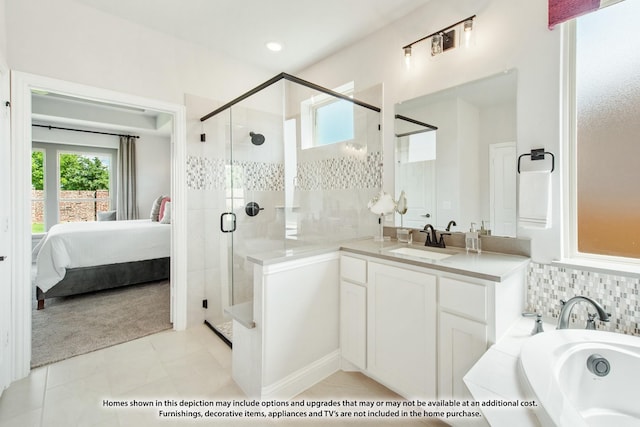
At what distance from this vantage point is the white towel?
5.16ft

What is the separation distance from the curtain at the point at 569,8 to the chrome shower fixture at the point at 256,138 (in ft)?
6.77

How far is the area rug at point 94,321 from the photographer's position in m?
2.29

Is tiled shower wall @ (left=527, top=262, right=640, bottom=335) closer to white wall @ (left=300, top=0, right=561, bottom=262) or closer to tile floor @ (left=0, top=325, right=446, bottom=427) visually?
white wall @ (left=300, top=0, right=561, bottom=262)

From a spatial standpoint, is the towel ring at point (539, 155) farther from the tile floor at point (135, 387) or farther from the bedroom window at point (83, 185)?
the bedroom window at point (83, 185)

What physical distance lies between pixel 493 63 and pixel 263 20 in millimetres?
1768

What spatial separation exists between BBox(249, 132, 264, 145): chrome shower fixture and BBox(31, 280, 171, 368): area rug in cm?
190

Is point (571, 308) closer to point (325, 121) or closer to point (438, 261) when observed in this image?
point (438, 261)

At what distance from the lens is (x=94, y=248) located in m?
3.44

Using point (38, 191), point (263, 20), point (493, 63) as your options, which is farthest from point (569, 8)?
point (38, 191)

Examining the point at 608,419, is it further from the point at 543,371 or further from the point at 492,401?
the point at 492,401

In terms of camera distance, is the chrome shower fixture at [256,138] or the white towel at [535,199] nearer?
the white towel at [535,199]

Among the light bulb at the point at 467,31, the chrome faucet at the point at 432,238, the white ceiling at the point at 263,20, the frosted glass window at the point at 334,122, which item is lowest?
the chrome faucet at the point at 432,238

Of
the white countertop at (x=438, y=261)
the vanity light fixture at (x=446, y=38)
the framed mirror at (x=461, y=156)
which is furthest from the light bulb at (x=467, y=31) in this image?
the white countertop at (x=438, y=261)

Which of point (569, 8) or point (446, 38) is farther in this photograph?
point (446, 38)
